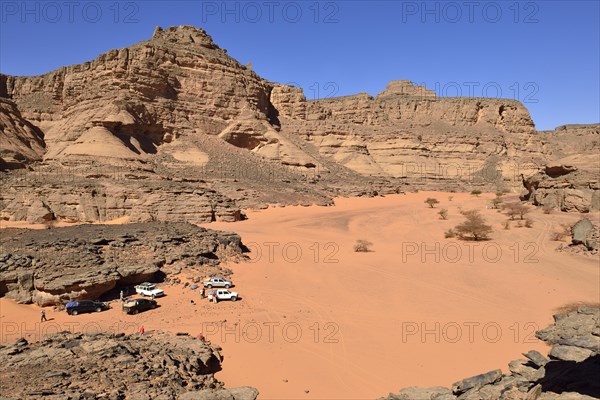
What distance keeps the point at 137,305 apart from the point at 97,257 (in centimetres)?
404

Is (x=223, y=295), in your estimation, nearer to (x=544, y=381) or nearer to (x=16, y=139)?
(x=544, y=381)

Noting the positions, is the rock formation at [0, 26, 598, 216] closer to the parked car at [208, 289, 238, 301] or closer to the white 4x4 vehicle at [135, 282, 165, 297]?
the white 4x4 vehicle at [135, 282, 165, 297]

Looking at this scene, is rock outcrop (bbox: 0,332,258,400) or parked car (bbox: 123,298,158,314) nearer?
rock outcrop (bbox: 0,332,258,400)

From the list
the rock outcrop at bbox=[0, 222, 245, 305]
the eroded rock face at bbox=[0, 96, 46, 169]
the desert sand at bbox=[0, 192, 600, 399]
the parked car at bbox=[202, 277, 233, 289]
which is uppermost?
the eroded rock face at bbox=[0, 96, 46, 169]

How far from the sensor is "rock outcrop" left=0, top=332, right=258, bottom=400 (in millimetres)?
6863

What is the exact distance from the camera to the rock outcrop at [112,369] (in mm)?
6863

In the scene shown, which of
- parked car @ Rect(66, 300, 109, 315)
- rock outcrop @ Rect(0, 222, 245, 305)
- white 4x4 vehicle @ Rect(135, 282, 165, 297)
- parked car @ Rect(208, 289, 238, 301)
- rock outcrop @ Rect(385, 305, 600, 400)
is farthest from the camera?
white 4x4 vehicle @ Rect(135, 282, 165, 297)

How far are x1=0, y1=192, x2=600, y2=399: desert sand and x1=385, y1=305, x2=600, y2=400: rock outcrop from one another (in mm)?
1513

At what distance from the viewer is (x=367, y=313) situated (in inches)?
506

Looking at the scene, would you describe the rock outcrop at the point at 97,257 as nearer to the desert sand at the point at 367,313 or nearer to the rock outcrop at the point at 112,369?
the desert sand at the point at 367,313

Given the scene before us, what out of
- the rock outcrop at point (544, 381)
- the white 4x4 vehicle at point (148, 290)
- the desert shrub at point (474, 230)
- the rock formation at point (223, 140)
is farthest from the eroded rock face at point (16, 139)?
the rock outcrop at point (544, 381)

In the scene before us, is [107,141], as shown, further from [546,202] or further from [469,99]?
[469,99]

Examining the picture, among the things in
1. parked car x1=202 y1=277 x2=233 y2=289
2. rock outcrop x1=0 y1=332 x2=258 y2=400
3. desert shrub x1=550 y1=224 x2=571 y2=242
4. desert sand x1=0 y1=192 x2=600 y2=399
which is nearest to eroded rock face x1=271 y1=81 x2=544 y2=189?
desert shrub x1=550 y1=224 x2=571 y2=242

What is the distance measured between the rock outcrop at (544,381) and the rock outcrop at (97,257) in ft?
34.6
